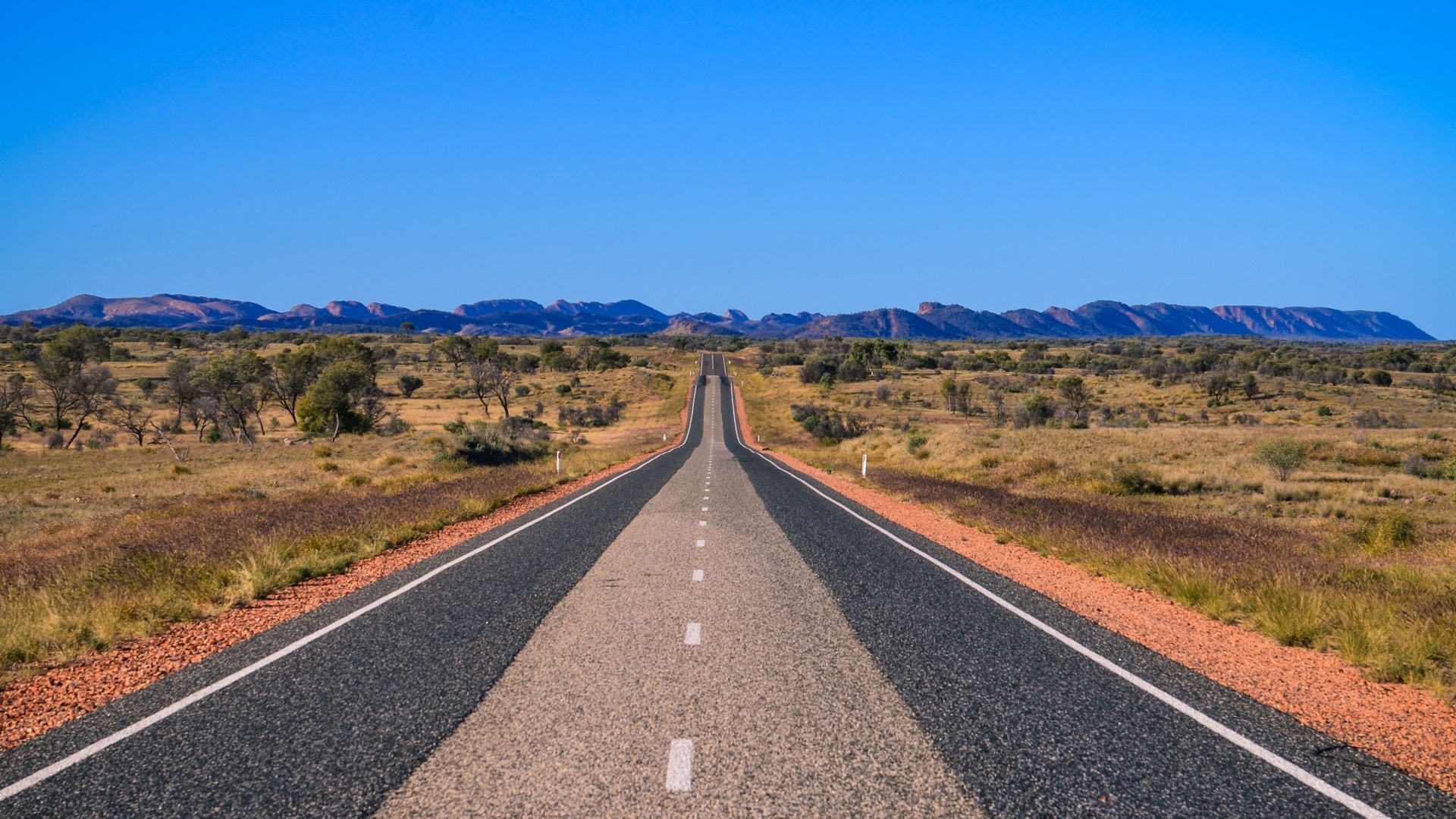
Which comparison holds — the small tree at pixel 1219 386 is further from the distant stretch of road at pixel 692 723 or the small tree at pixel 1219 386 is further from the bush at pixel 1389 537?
the distant stretch of road at pixel 692 723

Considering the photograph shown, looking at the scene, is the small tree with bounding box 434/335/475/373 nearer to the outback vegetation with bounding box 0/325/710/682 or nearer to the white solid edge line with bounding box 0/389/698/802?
the outback vegetation with bounding box 0/325/710/682

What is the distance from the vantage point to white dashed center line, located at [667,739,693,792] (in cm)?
435

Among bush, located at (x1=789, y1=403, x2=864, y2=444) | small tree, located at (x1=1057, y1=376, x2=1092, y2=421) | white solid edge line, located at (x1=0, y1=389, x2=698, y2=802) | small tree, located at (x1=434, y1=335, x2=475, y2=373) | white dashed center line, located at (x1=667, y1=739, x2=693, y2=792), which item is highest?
small tree, located at (x1=434, y1=335, x2=475, y2=373)

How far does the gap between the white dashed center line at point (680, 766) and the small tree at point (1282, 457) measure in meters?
27.8

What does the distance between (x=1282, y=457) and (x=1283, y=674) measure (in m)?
24.4

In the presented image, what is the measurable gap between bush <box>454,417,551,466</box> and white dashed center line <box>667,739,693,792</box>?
28.6 metres

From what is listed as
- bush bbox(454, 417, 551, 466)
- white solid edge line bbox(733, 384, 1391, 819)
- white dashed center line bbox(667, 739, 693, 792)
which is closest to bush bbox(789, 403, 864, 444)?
bush bbox(454, 417, 551, 466)

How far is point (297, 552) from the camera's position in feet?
39.4

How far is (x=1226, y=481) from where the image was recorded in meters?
25.2

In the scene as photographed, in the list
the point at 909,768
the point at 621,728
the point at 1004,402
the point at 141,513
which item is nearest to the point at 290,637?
the point at 621,728

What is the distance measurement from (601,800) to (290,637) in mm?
4868

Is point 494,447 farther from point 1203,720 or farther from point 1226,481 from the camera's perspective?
point 1203,720

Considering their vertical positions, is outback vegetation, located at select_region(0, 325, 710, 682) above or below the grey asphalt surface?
below

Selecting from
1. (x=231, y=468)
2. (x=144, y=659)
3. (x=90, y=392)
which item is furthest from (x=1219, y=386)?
(x=90, y=392)
